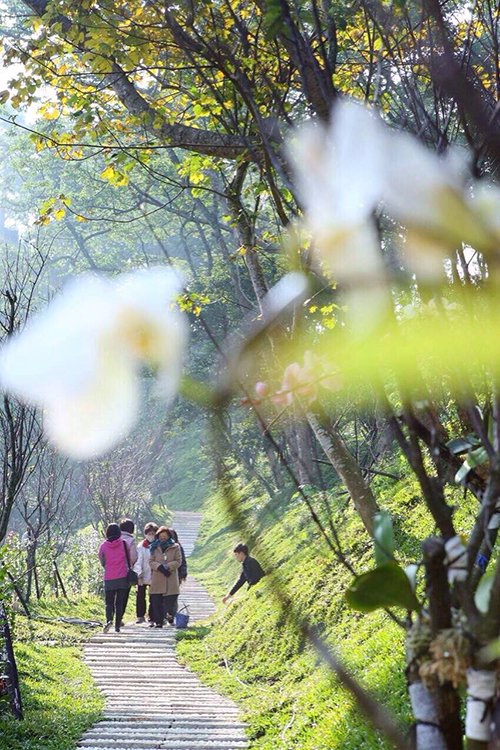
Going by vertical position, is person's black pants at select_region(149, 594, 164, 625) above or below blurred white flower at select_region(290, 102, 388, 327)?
below

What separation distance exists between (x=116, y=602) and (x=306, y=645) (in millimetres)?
4014

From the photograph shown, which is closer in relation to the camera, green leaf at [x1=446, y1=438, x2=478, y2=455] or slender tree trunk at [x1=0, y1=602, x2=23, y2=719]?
green leaf at [x1=446, y1=438, x2=478, y2=455]

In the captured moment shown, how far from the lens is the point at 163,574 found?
11.6 metres

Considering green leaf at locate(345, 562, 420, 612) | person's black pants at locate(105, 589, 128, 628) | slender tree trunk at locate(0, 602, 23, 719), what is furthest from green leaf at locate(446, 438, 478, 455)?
person's black pants at locate(105, 589, 128, 628)

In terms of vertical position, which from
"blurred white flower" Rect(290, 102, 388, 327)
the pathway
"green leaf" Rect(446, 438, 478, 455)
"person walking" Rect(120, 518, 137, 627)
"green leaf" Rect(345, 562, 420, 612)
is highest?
"person walking" Rect(120, 518, 137, 627)

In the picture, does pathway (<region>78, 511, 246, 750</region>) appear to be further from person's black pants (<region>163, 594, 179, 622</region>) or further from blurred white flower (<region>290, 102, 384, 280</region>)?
blurred white flower (<region>290, 102, 384, 280</region>)

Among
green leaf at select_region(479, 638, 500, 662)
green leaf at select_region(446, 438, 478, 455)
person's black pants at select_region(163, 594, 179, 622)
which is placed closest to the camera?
green leaf at select_region(479, 638, 500, 662)

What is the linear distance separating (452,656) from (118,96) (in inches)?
226

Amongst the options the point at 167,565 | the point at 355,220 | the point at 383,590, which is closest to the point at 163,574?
the point at 167,565

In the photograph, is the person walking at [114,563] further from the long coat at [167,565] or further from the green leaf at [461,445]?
the green leaf at [461,445]

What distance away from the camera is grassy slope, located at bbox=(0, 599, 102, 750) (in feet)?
20.4

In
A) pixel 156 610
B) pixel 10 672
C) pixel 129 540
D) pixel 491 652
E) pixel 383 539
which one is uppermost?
pixel 129 540

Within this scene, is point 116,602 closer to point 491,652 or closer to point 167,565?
point 167,565

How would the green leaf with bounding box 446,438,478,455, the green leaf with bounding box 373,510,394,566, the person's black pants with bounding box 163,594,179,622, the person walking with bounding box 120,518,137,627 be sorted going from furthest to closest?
the person's black pants with bounding box 163,594,179,622 < the person walking with bounding box 120,518,137,627 < the green leaf with bounding box 446,438,478,455 < the green leaf with bounding box 373,510,394,566
